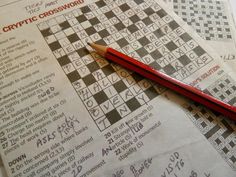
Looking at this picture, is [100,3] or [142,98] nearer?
[142,98]

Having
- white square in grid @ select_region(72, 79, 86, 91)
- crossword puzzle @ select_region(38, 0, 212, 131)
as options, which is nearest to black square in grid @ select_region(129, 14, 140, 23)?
crossword puzzle @ select_region(38, 0, 212, 131)

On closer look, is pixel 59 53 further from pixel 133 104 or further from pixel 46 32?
pixel 133 104

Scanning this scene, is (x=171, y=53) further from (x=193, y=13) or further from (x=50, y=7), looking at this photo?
(x=50, y=7)

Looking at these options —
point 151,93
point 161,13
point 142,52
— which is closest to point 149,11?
point 161,13

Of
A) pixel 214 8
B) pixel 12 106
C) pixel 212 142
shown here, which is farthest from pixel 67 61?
pixel 214 8

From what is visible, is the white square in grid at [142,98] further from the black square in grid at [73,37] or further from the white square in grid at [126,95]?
the black square in grid at [73,37]

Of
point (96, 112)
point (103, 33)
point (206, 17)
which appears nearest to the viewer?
point (96, 112)

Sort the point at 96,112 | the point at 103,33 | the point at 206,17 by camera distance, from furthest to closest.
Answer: the point at 206,17 → the point at 103,33 → the point at 96,112
